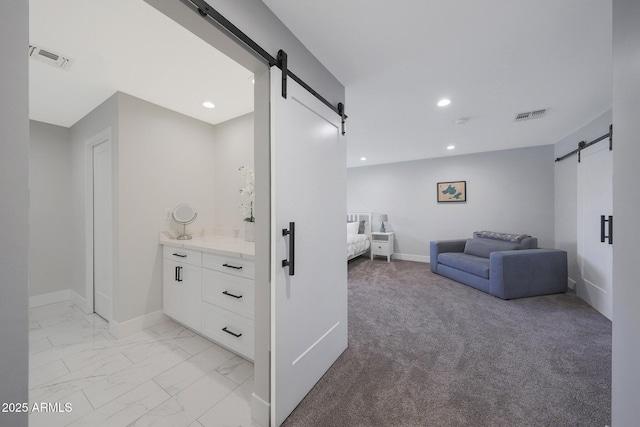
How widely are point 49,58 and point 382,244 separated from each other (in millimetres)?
5683

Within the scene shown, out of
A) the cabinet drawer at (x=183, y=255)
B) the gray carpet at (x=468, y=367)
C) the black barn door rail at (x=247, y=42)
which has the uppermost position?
the black barn door rail at (x=247, y=42)

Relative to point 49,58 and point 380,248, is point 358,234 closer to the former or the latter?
point 380,248

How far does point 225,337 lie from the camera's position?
2.01 m

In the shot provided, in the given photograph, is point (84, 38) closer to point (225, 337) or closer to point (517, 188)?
point (225, 337)

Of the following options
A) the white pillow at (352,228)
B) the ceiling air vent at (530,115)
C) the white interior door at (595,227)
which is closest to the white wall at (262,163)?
the ceiling air vent at (530,115)

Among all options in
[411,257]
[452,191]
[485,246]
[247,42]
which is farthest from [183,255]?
[452,191]

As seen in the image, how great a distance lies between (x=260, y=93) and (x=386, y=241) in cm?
497

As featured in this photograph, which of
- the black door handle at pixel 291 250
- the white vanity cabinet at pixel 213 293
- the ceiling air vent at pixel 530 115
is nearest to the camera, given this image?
the black door handle at pixel 291 250

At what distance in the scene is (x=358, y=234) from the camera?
585cm

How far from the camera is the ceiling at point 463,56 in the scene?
142cm

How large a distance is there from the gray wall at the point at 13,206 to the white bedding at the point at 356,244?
15.2ft

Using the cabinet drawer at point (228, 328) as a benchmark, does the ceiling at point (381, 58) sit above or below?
above

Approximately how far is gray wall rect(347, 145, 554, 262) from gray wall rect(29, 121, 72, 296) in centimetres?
560

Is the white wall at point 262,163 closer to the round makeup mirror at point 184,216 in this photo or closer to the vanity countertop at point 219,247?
the vanity countertop at point 219,247
